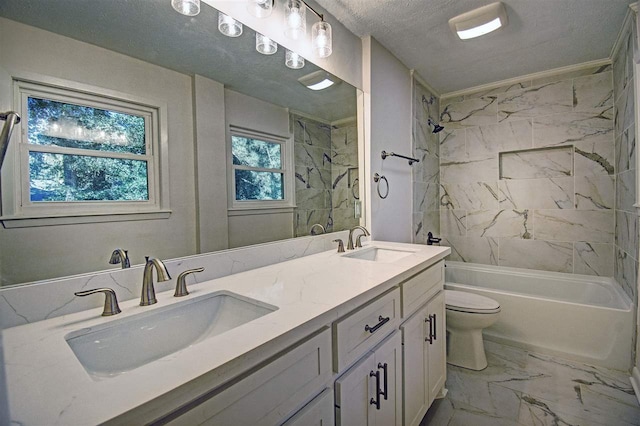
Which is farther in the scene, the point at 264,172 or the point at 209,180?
the point at 264,172

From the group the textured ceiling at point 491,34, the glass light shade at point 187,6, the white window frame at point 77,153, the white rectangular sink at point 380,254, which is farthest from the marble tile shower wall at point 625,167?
the white window frame at point 77,153

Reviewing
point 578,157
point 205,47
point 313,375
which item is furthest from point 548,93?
point 313,375

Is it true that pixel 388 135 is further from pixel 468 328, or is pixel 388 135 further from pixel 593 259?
pixel 593 259

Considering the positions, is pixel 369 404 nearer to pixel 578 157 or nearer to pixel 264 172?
pixel 264 172

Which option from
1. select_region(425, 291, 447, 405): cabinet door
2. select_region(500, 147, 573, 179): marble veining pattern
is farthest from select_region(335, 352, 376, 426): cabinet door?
select_region(500, 147, 573, 179): marble veining pattern

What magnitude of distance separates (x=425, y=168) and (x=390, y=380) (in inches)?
90.4

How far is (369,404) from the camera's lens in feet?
3.32

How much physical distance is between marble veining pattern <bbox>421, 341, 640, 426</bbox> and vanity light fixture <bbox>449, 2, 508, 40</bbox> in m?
2.32

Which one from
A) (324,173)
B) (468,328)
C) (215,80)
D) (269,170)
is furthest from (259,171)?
(468,328)

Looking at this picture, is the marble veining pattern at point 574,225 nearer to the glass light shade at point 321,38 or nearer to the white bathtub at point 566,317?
the white bathtub at point 566,317

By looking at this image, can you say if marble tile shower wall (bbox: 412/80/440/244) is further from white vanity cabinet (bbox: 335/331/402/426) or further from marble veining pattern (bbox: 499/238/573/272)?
white vanity cabinet (bbox: 335/331/402/426)

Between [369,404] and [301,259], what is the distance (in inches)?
28.8

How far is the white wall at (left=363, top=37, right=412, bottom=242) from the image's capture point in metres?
2.08

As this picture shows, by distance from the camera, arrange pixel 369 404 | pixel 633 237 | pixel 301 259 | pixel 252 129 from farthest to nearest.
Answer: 1. pixel 633 237
2. pixel 301 259
3. pixel 252 129
4. pixel 369 404
